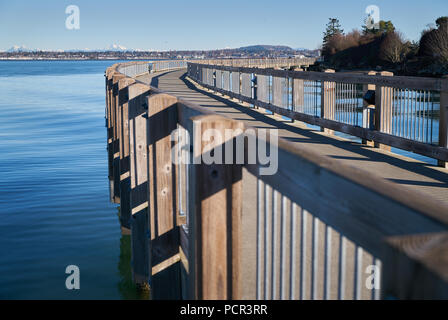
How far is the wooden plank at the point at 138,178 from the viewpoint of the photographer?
19.9 ft

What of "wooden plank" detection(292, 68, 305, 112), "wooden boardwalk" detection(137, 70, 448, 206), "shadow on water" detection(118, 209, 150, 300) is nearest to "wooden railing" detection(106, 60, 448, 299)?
"wooden boardwalk" detection(137, 70, 448, 206)

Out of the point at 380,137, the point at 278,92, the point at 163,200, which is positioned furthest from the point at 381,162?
the point at 278,92

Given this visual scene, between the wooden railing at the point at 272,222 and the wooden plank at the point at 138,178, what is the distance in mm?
22

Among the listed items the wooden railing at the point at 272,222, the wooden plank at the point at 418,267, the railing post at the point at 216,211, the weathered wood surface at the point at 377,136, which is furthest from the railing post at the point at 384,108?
the wooden plank at the point at 418,267

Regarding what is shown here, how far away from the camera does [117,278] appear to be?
A: 31.4 feet

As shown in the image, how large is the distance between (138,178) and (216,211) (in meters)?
3.77

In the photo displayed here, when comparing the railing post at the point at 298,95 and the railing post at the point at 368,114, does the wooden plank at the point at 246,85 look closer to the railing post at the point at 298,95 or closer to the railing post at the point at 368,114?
the railing post at the point at 298,95

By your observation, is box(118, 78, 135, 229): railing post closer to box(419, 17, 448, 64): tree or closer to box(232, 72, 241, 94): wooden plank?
box(232, 72, 241, 94): wooden plank

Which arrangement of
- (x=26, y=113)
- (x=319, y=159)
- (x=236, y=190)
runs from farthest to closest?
(x=26, y=113), (x=236, y=190), (x=319, y=159)

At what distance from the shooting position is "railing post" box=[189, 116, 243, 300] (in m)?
2.77

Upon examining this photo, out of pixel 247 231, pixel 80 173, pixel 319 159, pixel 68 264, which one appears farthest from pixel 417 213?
pixel 80 173
